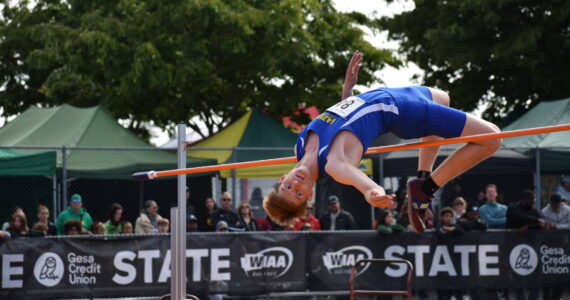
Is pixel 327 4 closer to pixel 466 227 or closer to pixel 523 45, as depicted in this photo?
pixel 523 45

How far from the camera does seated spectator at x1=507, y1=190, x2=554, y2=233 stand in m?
11.8

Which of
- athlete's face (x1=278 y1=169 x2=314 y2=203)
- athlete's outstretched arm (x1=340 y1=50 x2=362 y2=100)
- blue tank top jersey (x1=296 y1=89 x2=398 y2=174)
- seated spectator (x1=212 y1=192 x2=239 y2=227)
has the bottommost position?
seated spectator (x1=212 y1=192 x2=239 y2=227)

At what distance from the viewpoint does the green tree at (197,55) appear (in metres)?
20.0

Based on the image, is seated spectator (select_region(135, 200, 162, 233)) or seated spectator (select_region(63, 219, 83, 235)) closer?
seated spectator (select_region(63, 219, 83, 235))

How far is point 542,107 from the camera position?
1623 centimetres

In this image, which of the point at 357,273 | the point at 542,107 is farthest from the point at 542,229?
the point at 542,107

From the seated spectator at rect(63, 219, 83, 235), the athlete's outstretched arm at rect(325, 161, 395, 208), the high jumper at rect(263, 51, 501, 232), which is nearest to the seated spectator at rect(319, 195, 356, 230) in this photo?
the seated spectator at rect(63, 219, 83, 235)

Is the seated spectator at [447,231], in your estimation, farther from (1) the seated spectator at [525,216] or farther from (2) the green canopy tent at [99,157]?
(2) the green canopy tent at [99,157]

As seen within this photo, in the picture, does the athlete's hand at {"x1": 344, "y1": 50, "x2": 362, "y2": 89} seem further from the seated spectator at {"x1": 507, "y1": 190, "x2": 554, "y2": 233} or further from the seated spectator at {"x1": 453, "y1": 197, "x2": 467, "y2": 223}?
the seated spectator at {"x1": 453, "y1": 197, "x2": 467, "y2": 223}

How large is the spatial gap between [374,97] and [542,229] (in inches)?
246

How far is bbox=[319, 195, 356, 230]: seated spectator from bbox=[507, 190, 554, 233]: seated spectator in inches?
81.6

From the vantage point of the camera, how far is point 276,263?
11.1 meters

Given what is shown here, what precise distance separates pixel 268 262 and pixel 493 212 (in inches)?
135

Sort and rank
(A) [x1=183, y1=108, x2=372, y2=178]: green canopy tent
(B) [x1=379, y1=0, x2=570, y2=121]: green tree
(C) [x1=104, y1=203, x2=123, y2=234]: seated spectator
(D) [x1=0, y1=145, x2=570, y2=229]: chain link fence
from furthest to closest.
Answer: (B) [x1=379, y1=0, x2=570, y2=121]: green tree < (A) [x1=183, y1=108, x2=372, y2=178]: green canopy tent < (D) [x1=0, y1=145, x2=570, y2=229]: chain link fence < (C) [x1=104, y1=203, x2=123, y2=234]: seated spectator
